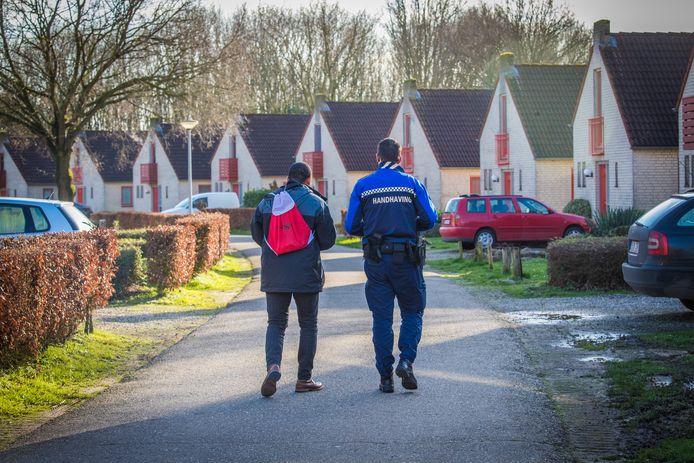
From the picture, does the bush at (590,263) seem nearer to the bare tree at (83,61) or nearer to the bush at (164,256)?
the bush at (164,256)

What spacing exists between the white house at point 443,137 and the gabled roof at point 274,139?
1274cm

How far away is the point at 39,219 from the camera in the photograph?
16469mm

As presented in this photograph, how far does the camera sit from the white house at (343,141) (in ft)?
181

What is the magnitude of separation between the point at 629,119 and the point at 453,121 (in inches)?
684

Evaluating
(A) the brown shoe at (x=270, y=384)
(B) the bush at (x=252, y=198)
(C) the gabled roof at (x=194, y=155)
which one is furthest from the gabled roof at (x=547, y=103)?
(A) the brown shoe at (x=270, y=384)

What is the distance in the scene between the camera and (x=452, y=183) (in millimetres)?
48656

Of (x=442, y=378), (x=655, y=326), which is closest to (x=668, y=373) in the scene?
(x=442, y=378)

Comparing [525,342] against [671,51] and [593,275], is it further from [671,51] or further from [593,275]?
[671,51]

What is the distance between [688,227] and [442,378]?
4.88m

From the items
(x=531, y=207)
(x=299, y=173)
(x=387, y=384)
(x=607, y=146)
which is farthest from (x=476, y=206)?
(x=387, y=384)

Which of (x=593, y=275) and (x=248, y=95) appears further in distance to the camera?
(x=248, y=95)

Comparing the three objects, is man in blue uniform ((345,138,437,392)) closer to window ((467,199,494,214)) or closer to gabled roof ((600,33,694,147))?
window ((467,199,494,214))

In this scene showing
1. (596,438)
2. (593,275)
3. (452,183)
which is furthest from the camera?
(452,183)

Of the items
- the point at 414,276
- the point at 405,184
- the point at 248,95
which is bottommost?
the point at 414,276
